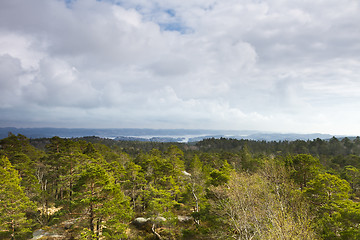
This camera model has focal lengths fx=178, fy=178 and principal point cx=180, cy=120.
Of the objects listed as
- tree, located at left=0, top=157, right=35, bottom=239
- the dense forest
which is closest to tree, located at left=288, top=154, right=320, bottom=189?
the dense forest

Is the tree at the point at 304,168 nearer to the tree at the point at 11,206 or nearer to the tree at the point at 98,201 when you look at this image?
the tree at the point at 98,201

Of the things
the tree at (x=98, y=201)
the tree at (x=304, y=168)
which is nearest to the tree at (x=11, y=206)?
the tree at (x=98, y=201)

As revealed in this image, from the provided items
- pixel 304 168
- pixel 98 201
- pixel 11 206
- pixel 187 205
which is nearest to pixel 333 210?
pixel 304 168

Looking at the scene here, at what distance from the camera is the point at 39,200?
2734 cm

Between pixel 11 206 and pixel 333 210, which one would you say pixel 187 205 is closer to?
pixel 333 210

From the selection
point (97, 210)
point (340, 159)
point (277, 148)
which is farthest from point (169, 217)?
point (277, 148)

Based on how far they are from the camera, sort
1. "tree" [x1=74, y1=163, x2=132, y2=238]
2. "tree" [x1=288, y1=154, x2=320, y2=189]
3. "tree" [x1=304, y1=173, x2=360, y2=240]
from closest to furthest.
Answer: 1. "tree" [x1=304, y1=173, x2=360, y2=240]
2. "tree" [x1=74, y1=163, x2=132, y2=238]
3. "tree" [x1=288, y1=154, x2=320, y2=189]

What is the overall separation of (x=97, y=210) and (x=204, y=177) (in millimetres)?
20428

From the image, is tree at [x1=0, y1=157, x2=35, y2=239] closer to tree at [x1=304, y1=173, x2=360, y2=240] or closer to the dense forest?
the dense forest

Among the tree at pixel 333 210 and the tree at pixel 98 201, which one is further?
the tree at pixel 98 201

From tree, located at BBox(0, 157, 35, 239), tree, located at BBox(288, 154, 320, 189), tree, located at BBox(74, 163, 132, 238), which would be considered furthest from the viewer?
tree, located at BBox(288, 154, 320, 189)

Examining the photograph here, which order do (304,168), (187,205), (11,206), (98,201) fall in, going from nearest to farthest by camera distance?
(98,201)
(11,206)
(304,168)
(187,205)

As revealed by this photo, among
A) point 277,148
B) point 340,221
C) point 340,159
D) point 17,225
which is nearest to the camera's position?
point 340,221

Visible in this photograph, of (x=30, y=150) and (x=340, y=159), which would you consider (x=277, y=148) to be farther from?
(x=30, y=150)
